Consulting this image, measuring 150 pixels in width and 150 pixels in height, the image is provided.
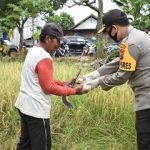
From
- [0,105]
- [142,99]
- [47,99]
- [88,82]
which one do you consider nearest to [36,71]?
[47,99]

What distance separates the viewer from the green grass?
5.61 meters

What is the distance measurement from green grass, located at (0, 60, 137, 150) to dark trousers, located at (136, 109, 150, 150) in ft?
3.29

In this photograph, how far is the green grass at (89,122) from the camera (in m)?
5.61

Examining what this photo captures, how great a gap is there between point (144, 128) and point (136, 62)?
0.68 metres

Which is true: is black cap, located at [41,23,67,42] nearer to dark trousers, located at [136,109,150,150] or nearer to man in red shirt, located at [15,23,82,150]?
man in red shirt, located at [15,23,82,150]

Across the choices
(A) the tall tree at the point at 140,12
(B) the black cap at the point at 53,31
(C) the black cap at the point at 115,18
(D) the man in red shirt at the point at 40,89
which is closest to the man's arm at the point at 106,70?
(D) the man in red shirt at the point at 40,89

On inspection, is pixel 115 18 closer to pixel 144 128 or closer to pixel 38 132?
pixel 144 128

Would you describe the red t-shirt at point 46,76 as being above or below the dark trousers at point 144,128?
above

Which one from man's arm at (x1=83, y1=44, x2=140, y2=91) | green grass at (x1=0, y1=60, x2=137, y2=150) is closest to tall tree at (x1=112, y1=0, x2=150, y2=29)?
green grass at (x1=0, y1=60, x2=137, y2=150)

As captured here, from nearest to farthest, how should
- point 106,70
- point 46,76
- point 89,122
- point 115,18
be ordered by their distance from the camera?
point 46,76, point 115,18, point 106,70, point 89,122

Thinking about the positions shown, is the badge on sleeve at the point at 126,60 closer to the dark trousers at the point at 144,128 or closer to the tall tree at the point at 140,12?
the dark trousers at the point at 144,128

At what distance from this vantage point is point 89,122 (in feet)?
19.5

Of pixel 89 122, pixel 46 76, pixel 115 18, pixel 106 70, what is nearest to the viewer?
pixel 46 76

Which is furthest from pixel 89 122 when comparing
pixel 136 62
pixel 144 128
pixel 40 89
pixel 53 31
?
pixel 53 31
